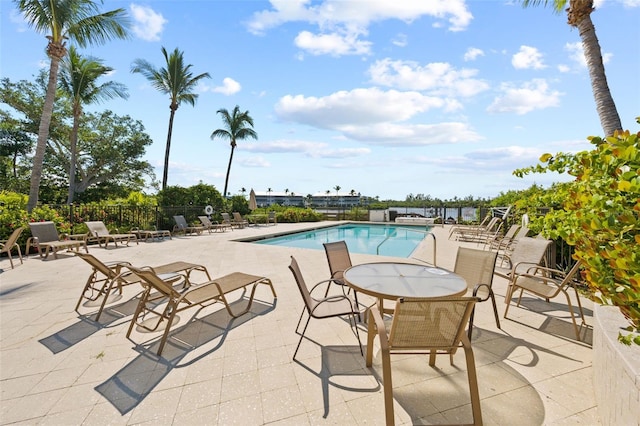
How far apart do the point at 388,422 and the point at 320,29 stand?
9.13m

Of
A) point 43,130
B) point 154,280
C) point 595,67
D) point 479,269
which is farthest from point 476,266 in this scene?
point 43,130

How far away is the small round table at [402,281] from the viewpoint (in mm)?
2297

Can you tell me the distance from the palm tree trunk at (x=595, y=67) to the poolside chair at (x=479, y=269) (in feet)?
17.1

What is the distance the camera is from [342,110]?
13484 millimetres

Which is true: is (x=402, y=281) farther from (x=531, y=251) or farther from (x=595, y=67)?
(x=595, y=67)

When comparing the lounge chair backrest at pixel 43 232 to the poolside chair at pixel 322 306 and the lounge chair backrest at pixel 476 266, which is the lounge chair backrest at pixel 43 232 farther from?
the lounge chair backrest at pixel 476 266

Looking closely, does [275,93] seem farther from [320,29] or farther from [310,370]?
[310,370]

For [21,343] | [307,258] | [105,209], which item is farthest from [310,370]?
[105,209]

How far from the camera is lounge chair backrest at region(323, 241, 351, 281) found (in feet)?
12.4

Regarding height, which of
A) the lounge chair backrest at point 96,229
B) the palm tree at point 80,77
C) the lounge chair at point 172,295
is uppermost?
the palm tree at point 80,77

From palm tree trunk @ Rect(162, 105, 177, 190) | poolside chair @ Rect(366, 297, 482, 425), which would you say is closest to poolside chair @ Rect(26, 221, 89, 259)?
poolside chair @ Rect(366, 297, 482, 425)

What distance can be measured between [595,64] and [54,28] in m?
14.4

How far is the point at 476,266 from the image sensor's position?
316 centimetres

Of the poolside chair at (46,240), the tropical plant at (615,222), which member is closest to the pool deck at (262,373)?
the tropical plant at (615,222)
